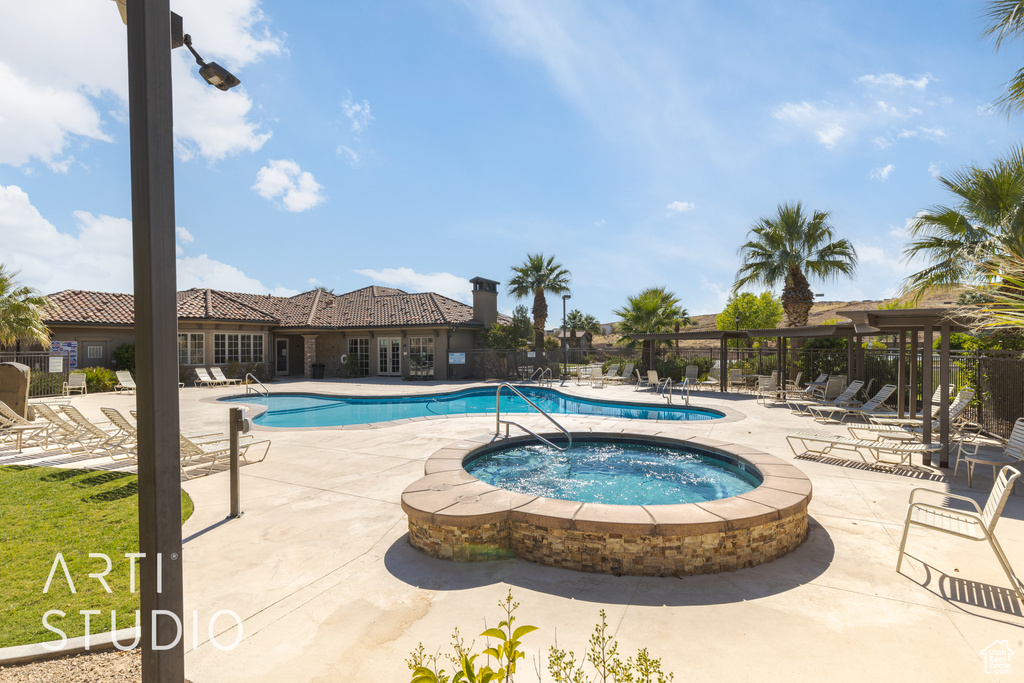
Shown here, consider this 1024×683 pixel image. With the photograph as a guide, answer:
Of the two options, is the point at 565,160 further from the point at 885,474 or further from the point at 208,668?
the point at 208,668

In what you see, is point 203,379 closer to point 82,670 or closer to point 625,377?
point 625,377

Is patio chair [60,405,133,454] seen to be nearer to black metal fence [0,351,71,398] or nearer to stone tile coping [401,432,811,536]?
stone tile coping [401,432,811,536]

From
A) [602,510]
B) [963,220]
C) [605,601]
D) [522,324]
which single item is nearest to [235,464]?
[602,510]

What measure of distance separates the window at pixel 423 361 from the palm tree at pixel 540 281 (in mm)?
5650

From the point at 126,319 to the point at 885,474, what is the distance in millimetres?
26164

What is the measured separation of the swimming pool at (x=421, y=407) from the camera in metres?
13.2

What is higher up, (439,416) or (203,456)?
(203,456)

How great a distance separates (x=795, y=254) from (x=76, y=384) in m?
28.1

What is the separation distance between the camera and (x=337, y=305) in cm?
2797

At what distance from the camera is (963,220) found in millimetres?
10094

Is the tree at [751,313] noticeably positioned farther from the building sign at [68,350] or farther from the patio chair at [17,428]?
the building sign at [68,350]

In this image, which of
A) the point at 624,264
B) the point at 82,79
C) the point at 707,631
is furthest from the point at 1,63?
the point at 624,264

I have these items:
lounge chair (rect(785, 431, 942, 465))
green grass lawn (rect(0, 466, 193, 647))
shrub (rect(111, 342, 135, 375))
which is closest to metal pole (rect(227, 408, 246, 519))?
green grass lawn (rect(0, 466, 193, 647))

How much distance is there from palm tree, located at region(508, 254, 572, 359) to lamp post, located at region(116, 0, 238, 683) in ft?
75.5
